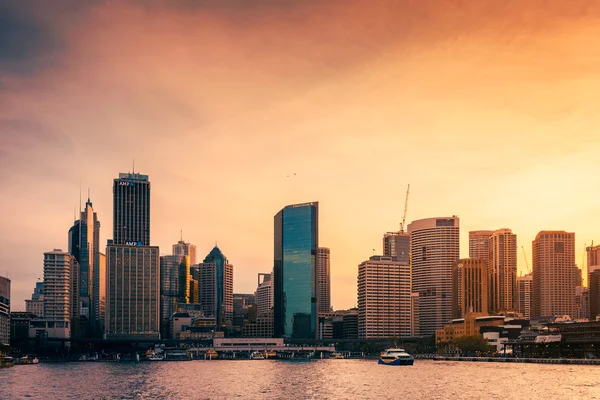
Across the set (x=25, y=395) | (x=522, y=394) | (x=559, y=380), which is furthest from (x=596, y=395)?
(x=25, y=395)

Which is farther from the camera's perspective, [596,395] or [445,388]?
[445,388]

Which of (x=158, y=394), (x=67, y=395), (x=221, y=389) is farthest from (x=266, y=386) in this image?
(x=67, y=395)

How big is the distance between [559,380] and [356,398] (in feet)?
209

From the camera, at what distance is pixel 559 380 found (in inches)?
7633

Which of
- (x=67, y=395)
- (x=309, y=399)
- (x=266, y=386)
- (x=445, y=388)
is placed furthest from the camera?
(x=266, y=386)

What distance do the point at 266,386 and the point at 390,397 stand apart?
4160 centimetres

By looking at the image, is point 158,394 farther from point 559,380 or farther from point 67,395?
point 559,380

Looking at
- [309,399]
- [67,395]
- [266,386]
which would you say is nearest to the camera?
[309,399]

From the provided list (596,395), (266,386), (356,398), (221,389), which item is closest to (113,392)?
(221,389)

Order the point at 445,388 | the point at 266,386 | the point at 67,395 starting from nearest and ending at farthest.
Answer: the point at 67,395, the point at 445,388, the point at 266,386

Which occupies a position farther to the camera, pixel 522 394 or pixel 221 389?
pixel 221 389

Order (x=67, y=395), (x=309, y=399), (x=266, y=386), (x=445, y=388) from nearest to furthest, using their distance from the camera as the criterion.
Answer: (x=309, y=399) < (x=67, y=395) < (x=445, y=388) < (x=266, y=386)

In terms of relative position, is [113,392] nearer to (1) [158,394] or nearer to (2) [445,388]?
(1) [158,394]

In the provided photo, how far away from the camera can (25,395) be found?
163 metres
